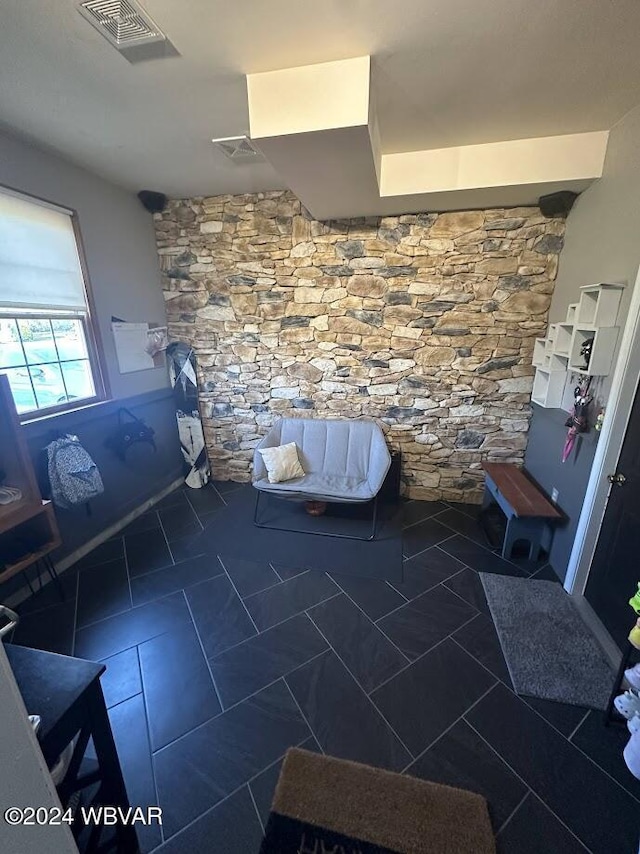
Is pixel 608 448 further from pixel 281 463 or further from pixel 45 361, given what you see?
pixel 45 361

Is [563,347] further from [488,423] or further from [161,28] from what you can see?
[161,28]

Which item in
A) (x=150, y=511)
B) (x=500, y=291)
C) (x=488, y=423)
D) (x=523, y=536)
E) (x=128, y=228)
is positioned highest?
(x=128, y=228)

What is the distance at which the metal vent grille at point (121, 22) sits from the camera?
1.24 meters

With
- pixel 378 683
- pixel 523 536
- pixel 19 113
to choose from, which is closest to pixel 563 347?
pixel 523 536

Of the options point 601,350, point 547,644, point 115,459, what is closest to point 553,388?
point 601,350

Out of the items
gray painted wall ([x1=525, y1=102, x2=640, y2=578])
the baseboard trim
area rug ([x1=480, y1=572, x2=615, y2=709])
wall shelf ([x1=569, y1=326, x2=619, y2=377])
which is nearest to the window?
area rug ([x1=480, y1=572, x2=615, y2=709])

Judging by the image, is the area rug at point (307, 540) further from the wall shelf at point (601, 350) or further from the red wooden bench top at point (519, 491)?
the wall shelf at point (601, 350)

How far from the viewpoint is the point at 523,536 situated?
95.6 inches

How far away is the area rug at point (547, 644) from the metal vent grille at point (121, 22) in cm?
321

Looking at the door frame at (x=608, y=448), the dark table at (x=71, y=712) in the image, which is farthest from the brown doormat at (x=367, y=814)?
the door frame at (x=608, y=448)

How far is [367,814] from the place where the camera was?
1191 millimetres

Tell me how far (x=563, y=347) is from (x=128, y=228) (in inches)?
141

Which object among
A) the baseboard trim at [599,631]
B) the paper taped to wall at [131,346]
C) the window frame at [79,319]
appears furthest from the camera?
the paper taped to wall at [131,346]

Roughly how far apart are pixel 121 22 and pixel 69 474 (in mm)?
2255
